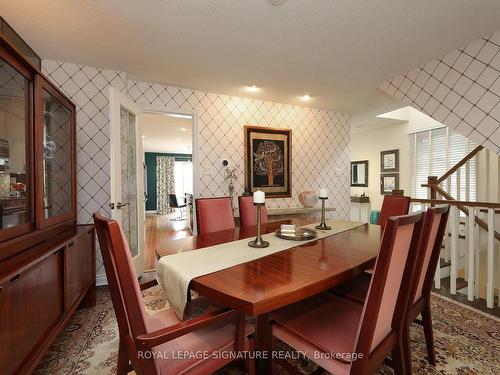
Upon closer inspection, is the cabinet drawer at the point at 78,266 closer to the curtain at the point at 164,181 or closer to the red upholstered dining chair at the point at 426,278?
the red upholstered dining chair at the point at 426,278

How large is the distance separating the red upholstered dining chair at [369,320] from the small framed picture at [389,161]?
15.5 feet

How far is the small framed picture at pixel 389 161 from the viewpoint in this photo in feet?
17.3

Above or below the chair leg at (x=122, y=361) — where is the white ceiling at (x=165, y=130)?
above

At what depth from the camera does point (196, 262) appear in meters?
1.34

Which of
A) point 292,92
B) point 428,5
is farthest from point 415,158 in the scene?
point 428,5

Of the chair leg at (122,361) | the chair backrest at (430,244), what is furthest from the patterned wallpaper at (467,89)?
the chair leg at (122,361)

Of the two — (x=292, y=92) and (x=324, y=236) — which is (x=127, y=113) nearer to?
(x=292, y=92)

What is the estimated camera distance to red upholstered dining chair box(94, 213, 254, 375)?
0.89 m

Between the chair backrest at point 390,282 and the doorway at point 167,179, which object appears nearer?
the chair backrest at point 390,282

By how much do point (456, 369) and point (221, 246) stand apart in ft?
5.31

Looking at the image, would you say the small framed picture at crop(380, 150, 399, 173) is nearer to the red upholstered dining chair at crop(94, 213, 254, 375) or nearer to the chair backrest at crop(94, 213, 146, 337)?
the red upholstered dining chair at crop(94, 213, 254, 375)

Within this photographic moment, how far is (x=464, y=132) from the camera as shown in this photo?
2.40 metres

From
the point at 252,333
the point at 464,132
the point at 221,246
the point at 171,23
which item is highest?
the point at 171,23

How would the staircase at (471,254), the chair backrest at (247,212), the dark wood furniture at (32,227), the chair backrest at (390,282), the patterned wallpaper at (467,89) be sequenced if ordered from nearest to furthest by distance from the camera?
the chair backrest at (390,282) → the dark wood furniture at (32,227) → the patterned wallpaper at (467,89) → the staircase at (471,254) → the chair backrest at (247,212)
